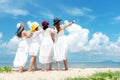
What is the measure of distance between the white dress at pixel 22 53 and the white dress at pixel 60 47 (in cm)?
152

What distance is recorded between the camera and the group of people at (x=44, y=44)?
17.6m

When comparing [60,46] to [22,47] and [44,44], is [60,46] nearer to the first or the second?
[44,44]

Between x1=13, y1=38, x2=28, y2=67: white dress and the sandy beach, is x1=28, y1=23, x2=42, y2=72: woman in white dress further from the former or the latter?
the sandy beach

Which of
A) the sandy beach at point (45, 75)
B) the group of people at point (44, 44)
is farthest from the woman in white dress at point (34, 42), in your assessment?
the sandy beach at point (45, 75)

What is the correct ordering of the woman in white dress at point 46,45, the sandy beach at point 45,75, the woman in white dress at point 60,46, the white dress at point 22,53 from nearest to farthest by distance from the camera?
the sandy beach at point 45,75 → the woman in white dress at point 46,45 → the woman in white dress at point 60,46 → the white dress at point 22,53

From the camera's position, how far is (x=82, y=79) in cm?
1256

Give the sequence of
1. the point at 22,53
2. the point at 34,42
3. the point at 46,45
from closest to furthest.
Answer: the point at 46,45
the point at 34,42
the point at 22,53

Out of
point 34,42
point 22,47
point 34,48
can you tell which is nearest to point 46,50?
point 34,48

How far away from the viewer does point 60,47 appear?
17.8m

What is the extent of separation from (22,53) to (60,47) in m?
1.96

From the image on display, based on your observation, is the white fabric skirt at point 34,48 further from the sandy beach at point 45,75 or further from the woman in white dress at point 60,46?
the sandy beach at point 45,75

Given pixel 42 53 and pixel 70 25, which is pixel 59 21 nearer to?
pixel 70 25

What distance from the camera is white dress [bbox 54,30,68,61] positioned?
17719 millimetres

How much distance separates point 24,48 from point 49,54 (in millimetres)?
1318
